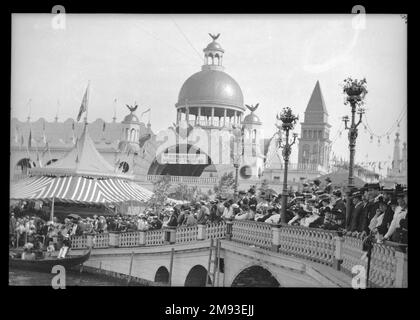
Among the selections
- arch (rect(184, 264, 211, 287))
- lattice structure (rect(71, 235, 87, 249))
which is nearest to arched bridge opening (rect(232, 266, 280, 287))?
arch (rect(184, 264, 211, 287))

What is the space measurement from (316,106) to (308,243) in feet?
8.08

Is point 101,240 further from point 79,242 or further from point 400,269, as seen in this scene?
point 400,269

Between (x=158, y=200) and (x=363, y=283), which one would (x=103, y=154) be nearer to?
(x=158, y=200)

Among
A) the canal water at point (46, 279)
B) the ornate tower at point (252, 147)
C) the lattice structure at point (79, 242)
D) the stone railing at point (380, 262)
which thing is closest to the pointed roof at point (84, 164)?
the lattice structure at point (79, 242)

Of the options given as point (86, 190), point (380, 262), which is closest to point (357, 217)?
point (380, 262)

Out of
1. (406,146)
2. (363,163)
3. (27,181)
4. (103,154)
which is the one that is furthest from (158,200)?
(406,146)

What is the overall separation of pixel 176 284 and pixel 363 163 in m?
3.74

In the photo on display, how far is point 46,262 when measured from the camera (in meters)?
9.19

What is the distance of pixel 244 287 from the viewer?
834 cm

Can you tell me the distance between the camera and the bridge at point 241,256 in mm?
7113

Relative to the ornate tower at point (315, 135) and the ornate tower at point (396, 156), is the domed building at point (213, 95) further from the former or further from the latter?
the ornate tower at point (396, 156)

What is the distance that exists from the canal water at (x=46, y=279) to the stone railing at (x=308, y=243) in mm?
2868
